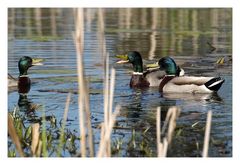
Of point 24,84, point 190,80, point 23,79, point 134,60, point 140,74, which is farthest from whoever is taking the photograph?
point 134,60

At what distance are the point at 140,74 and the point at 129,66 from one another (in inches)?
58.1

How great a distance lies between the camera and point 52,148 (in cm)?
631

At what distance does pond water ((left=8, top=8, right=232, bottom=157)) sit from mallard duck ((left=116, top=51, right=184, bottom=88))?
0.17 m

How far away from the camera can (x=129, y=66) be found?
1279cm

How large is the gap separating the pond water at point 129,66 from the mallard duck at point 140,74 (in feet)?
0.55

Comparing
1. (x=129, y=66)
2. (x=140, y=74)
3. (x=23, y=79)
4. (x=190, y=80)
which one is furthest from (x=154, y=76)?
(x=23, y=79)

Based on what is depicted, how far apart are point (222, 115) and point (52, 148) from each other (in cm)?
231

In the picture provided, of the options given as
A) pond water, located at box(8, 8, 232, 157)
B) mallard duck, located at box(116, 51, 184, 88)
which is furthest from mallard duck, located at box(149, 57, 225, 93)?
mallard duck, located at box(116, 51, 184, 88)

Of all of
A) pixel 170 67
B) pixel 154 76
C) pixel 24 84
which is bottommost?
pixel 24 84

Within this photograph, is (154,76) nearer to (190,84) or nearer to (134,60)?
(134,60)

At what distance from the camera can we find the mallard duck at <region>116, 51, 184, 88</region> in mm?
→ 10805

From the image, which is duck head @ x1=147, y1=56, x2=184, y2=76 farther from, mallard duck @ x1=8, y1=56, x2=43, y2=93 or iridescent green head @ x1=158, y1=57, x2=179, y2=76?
mallard duck @ x1=8, y1=56, x2=43, y2=93

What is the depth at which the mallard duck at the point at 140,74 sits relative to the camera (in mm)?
10805
